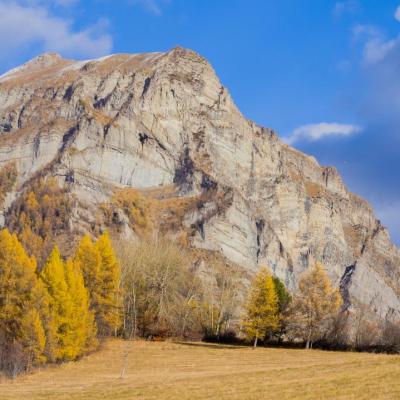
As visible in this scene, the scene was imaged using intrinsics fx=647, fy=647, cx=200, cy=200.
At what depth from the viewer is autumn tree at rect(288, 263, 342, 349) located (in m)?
59.5

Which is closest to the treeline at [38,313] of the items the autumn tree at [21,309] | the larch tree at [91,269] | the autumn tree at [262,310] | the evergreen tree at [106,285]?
the autumn tree at [21,309]

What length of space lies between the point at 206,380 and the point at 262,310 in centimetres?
2851

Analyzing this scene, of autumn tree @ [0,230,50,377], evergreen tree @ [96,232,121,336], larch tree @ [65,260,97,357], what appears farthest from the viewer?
evergreen tree @ [96,232,121,336]

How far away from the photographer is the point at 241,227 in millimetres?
184000

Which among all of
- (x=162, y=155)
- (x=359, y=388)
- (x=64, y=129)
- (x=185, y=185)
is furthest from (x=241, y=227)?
(x=359, y=388)

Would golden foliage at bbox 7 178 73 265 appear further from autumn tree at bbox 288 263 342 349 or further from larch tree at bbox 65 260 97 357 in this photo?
larch tree at bbox 65 260 97 357

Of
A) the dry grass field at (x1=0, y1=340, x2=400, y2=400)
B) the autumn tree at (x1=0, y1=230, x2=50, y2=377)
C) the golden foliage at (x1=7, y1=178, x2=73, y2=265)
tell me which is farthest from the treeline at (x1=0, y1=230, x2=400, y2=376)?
the golden foliage at (x1=7, y1=178, x2=73, y2=265)

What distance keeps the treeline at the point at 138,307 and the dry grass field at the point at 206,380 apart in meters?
2.75

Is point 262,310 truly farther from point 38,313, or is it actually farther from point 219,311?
point 38,313

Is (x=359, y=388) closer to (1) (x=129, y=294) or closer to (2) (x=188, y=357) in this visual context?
(2) (x=188, y=357)

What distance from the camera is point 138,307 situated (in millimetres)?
70000

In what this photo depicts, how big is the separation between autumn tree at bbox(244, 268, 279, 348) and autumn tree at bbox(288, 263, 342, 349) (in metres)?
2.68

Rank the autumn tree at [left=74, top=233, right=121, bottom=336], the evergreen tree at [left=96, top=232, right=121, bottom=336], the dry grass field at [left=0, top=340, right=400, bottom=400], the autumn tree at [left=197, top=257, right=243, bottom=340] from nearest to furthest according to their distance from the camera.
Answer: the dry grass field at [left=0, top=340, right=400, bottom=400]
the autumn tree at [left=74, top=233, right=121, bottom=336]
the evergreen tree at [left=96, top=232, right=121, bottom=336]
the autumn tree at [left=197, top=257, right=243, bottom=340]

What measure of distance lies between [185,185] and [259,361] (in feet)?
471
